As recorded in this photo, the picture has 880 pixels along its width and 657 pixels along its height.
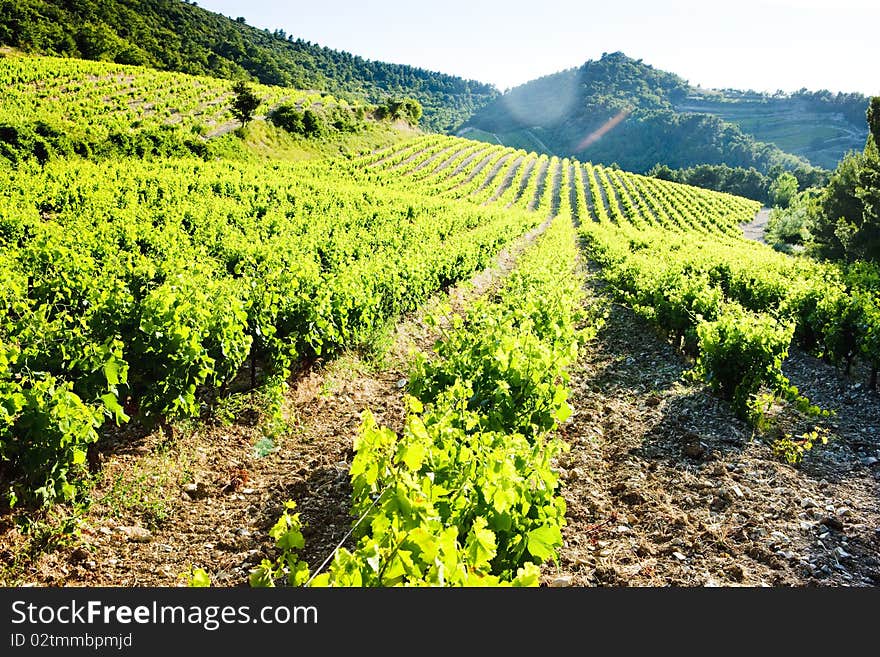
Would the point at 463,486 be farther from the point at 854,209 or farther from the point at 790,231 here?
the point at 790,231

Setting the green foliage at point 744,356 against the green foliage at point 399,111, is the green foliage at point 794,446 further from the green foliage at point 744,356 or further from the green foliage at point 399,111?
the green foliage at point 399,111

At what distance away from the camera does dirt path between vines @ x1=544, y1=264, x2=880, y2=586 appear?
520cm

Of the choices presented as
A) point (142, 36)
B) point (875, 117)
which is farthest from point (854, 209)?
point (142, 36)

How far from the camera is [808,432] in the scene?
8258mm

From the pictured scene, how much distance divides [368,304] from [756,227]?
77.6m

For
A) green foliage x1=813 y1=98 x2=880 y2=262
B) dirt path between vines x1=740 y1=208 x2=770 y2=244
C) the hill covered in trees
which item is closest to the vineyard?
green foliage x1=813 y1=98 x2=880 y2=262

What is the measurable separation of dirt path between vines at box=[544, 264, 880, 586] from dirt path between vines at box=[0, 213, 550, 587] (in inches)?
107

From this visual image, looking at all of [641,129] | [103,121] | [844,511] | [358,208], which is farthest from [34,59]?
[641,129]

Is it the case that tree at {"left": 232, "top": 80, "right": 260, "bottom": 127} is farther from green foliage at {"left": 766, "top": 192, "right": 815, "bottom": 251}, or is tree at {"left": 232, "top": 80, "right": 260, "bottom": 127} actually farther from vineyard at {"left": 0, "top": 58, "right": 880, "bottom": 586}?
green foliage at {"left": 766, "top": 192, "right": 815, "bottom": 251}

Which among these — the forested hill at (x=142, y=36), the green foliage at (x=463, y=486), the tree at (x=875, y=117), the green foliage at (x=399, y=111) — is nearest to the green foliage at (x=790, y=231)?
the tree at (x=875, y=117)

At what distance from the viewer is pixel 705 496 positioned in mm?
6430

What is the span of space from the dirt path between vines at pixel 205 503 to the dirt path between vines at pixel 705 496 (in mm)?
2711

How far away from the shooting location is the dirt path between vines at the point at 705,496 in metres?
A: 5.20

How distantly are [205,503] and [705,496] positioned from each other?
575 centimetres
